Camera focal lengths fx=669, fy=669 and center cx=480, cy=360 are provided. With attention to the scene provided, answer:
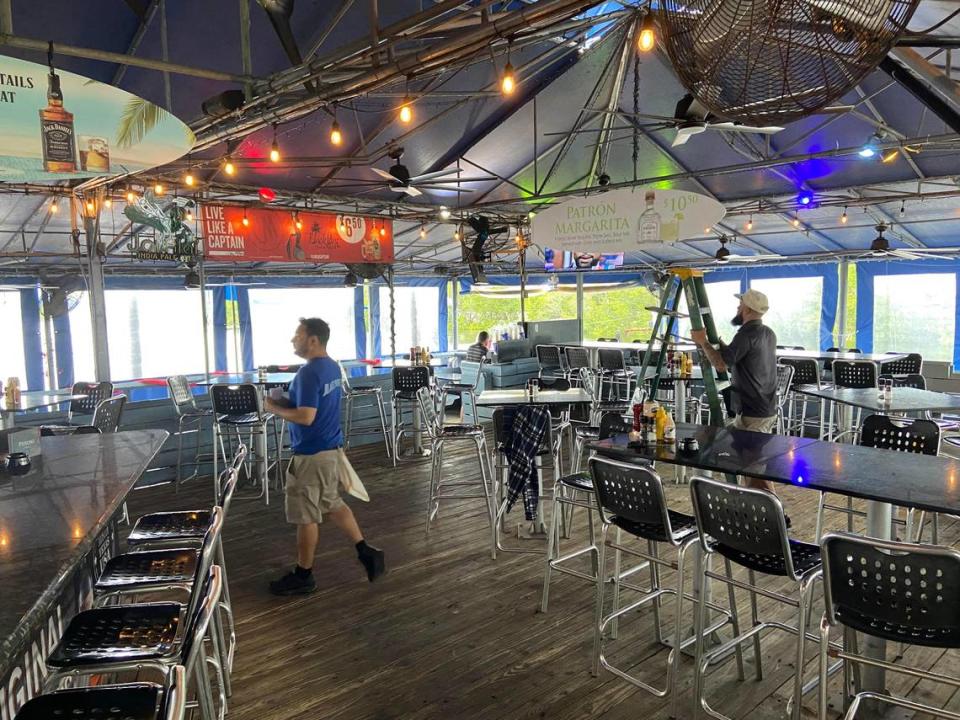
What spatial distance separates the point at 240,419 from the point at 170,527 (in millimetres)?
2913

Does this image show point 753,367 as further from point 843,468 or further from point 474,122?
point 474,122

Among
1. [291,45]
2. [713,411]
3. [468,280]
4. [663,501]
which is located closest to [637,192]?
[713,411]

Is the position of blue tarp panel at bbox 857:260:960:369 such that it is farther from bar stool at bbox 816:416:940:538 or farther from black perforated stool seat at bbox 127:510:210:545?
black perforated stool seat at bbox 127:510:210:545

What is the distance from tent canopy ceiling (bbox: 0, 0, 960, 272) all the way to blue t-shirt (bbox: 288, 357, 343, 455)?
5.17 ft

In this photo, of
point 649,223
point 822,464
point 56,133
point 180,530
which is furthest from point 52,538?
point 649,223

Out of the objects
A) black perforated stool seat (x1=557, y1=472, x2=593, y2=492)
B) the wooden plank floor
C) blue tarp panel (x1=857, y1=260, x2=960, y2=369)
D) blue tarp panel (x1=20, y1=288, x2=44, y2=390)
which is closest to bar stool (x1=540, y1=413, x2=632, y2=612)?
black perforated stool seat (x1=557, y1=472, x2=593, y2=492)

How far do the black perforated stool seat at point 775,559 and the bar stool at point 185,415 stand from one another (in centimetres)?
490

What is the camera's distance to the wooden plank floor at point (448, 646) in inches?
102

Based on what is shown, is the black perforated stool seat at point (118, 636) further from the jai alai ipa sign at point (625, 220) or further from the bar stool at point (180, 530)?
the jai alai ipa sign at point (625, 220)

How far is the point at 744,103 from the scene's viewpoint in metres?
1.24

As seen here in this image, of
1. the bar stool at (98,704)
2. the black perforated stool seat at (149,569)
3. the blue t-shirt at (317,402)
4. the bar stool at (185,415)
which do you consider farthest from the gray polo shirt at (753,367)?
the bar stool at (185,415)

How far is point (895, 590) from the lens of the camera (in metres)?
1.77

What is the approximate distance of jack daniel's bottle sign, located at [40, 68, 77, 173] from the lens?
1930mm

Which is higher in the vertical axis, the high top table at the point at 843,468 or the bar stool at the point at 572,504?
the high top table at the point at 843,468
